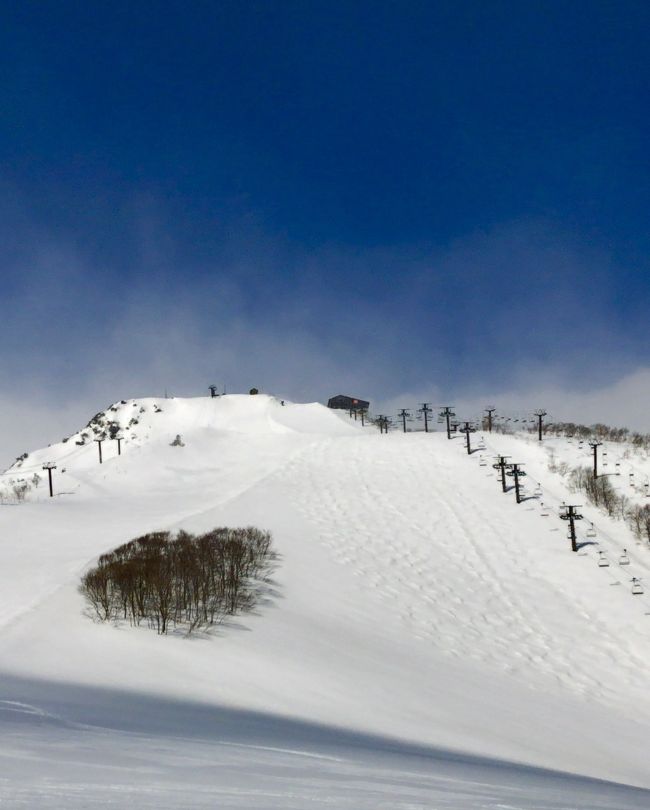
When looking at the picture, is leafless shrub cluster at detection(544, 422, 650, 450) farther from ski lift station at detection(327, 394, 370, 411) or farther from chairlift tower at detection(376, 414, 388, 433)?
ski lift station at detection(327, 394, 370, 411)

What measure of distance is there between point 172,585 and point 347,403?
70166 mm

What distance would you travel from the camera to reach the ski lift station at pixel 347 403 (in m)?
80.0

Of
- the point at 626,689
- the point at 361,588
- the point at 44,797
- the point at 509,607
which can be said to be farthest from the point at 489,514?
the point at 44,797

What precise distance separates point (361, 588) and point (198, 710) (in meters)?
10.2

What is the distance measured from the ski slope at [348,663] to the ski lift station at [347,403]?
4841cm

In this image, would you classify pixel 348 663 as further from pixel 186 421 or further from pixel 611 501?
pixel 186 421

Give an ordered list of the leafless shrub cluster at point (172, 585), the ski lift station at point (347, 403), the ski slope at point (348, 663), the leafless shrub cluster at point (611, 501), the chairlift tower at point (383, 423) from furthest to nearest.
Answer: the ski lift station at point (347, 403) < the chairlift tower at point (383, 423) < the leafless shrub cluster at point (611, 501) < the leafless shrub cluster at point (172, 585) < the ski slope at point (348, 663)

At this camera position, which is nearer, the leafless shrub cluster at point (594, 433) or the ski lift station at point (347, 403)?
the leafless shrub cluster at point (594, 433)

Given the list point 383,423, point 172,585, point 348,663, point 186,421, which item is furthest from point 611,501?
point 186,421

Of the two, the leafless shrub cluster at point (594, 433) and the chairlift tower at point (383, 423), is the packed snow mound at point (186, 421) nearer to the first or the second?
the chairlift tower at point (383, 423)

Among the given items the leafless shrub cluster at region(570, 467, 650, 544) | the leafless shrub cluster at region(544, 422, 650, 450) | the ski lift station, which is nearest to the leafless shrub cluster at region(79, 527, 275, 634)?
the leafless shrub cluster at region(570, 467, 650, 544)

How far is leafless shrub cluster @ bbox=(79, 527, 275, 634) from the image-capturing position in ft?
36.6

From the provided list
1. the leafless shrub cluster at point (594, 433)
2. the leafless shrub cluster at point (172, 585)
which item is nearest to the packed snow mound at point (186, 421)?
the leafless shrub cluster at point (594, 433)

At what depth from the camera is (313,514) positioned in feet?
80.0
